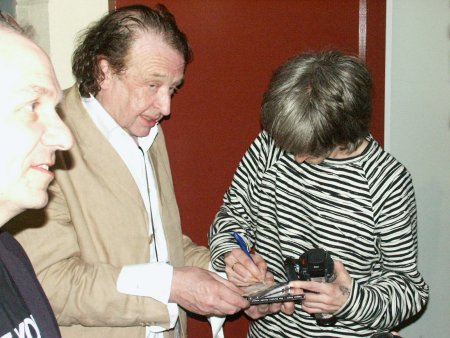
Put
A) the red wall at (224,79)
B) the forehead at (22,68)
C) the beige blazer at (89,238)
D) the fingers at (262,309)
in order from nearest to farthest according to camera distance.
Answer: the forehead at (22,68), the beige blazer at (89,238), the fingers at (262,309), the red wall at (224,79)

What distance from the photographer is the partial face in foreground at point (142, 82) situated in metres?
1.96

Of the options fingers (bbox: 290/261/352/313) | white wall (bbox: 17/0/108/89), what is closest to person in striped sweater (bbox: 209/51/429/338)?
fingers (bbox: 290/261/352/313)

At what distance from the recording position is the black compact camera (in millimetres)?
1850

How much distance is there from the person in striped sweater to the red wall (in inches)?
11.7

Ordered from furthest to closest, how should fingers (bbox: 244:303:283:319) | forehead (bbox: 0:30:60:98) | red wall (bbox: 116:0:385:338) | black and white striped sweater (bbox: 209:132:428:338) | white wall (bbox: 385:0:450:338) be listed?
1. white wall (bbox: 385:0:450:338)
2. red wall (bbox: 116:0:385:338)
3. fingers (bbox: 244:303:283:319)
4. black and white striped sweater (bbox: 209:132:428:338)
5. forehead (bbox: 0:30:60:98)

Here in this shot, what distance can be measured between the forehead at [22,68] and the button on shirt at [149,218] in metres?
0.74

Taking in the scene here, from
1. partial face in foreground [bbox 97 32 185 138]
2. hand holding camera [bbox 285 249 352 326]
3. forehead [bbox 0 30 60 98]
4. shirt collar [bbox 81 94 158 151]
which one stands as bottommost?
hand holding camera [bbox 285 249 352 326]

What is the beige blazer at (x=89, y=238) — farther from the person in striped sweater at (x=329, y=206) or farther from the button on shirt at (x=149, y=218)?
the person in striped sweater at (x=329, y=206)

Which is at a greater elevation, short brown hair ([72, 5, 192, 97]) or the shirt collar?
short brown hair ([72, 5, 192, 97])

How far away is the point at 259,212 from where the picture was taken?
7.00ft

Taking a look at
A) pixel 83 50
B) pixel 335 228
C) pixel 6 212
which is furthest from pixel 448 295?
pixel 6 212

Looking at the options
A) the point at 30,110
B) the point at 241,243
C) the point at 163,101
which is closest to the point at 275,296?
the point at 241,243

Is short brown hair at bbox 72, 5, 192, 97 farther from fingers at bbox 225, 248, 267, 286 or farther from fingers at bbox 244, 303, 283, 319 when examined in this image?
fingers at bbox 244, 303, 283, 319

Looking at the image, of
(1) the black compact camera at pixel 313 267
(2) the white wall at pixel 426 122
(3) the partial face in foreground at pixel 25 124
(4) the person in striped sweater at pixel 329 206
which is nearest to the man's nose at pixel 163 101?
(4) the person in striped sweater at pixel 329 206
